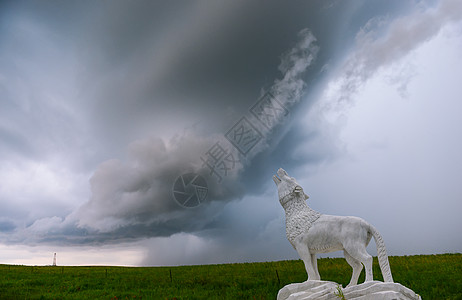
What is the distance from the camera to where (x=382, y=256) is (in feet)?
24.6

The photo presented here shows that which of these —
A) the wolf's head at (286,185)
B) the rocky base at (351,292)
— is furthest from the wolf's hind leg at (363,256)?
the wolf's head at (286,185)

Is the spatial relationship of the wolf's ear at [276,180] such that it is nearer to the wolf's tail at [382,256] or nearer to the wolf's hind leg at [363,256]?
the wolf's hind leg at [363,256]

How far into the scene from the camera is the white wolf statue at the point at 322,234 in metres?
7.53

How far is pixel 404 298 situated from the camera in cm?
648

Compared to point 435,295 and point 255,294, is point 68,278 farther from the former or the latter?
point 435,295

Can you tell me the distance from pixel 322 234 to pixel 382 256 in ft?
4.75

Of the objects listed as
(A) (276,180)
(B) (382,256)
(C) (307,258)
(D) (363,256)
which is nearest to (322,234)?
(C) (307,258)

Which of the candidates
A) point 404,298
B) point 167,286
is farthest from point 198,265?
point 404,298

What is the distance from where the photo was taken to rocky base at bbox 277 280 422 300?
6.56 m

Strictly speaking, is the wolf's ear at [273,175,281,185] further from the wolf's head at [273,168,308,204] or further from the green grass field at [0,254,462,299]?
the green grass field at [0,254,462,299]

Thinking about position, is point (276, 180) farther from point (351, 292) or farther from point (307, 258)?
point (351, 292)

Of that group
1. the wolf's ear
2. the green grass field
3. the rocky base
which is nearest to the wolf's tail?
the rocky base

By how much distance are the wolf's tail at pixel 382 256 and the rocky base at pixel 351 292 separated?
0.53 meters

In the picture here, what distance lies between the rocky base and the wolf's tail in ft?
1.74
